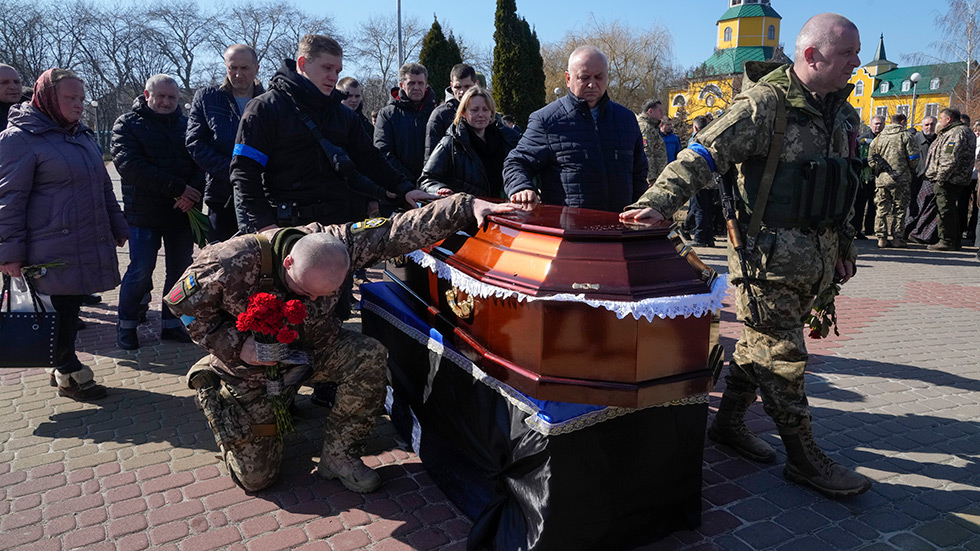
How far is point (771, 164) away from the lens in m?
2.86

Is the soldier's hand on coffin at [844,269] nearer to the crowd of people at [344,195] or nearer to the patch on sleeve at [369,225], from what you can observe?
the crowd of people at [344,195]

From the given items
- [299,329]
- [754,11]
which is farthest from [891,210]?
[754,11]

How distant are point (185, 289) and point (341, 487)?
3.77 ft

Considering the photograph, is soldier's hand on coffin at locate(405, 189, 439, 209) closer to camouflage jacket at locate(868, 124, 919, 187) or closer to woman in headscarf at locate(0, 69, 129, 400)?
woman in headscarf at locate(0, 69, 129, 400)

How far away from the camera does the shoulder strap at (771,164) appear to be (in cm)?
284

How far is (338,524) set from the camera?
2713 mm

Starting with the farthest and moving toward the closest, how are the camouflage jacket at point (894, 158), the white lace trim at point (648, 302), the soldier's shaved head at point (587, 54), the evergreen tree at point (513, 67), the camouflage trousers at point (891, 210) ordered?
the evergreen tree at point (513, 67) < the camouflage trousers at point (891, 210) < the camouflage jacket at point (894, 158) < the soldier's shaved head at point (587, 54) < the white lace trim at point (648, 302)

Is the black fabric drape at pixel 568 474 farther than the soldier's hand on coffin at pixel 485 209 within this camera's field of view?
No

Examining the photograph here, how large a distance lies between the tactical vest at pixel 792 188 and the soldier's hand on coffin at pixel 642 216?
1.94 feet

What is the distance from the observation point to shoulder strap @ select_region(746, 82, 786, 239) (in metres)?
2.84

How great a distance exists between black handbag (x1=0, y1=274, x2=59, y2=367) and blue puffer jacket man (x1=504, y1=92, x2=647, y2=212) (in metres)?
2.79

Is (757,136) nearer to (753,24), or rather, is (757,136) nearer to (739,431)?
(739,431)

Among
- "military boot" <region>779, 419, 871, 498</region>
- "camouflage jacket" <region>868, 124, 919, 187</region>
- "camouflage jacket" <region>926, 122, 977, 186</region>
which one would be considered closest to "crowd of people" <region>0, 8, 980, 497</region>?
"military boot" <region>779, 419, 871, 498</region>

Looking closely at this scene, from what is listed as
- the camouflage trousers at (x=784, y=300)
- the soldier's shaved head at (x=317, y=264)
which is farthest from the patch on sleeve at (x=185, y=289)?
the camouflage trousers at (x=784, y=300)
